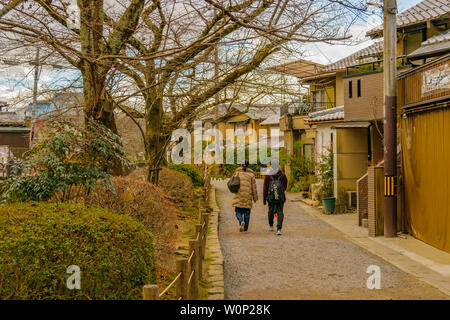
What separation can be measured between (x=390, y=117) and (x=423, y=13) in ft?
20.4

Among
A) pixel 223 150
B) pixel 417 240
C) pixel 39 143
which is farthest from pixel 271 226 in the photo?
pixel 223 150

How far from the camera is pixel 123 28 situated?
828 cm

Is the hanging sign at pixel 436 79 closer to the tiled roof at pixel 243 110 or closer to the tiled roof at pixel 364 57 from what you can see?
the tiled roof at pixel 364 57

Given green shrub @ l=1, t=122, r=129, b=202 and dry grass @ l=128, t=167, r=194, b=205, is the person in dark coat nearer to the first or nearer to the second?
green shrub @ l=1, t=122, r=129, b=202

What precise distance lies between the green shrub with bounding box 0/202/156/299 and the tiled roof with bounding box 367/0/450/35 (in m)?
13.0

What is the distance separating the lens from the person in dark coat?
11711mm

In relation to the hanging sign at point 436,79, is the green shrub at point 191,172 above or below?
below

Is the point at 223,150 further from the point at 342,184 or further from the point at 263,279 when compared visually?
the point at 263,279

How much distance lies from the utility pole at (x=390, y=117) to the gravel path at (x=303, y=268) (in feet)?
4.16

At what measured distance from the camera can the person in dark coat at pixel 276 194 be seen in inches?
461

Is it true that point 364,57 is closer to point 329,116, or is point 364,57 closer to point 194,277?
point 329,116

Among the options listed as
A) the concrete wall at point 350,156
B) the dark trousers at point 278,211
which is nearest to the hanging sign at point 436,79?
the dark trousers at point 278,211

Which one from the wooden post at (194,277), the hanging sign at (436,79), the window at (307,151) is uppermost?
the hanging sign at (436,79)

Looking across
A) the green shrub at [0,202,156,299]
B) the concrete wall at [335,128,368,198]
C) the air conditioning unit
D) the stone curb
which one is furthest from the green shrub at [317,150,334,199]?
the green shrub at [0,202,156,299]
